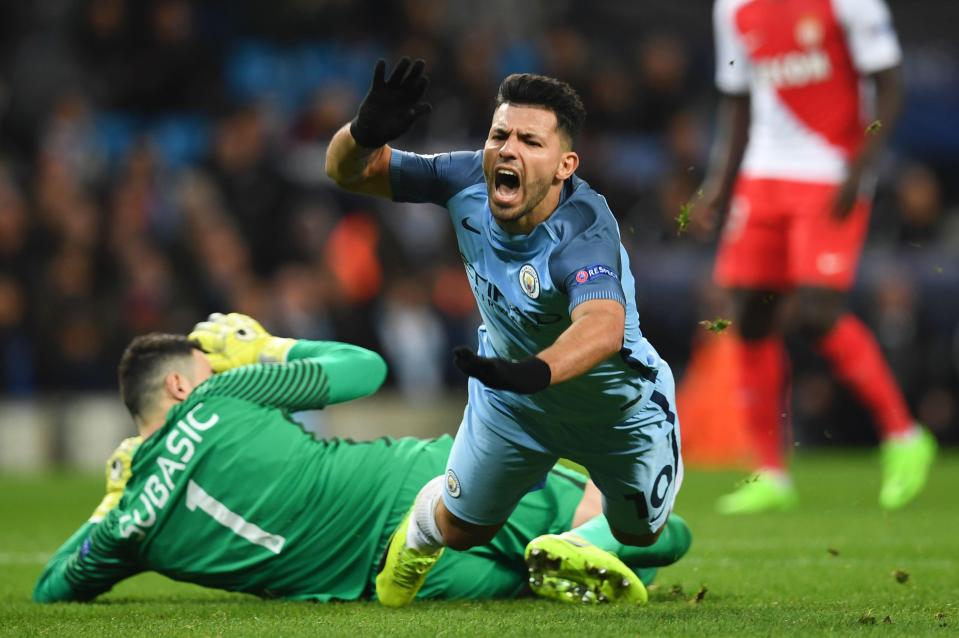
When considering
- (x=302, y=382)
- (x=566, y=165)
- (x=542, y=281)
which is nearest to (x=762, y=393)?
(x=302, y=382)

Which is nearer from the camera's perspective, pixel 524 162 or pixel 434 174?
pixel 524 162

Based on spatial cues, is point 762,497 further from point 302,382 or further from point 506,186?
point 506,186

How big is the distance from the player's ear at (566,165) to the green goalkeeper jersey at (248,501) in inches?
44.3

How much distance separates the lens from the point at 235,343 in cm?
549

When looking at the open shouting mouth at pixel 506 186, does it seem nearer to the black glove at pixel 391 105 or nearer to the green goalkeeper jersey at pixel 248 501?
the black glove at pixel 391 105

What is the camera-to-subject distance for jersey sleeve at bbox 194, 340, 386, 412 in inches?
202

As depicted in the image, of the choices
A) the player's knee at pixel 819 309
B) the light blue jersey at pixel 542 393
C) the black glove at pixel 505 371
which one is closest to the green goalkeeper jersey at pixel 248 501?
the light blue jersey at pixel 542 393

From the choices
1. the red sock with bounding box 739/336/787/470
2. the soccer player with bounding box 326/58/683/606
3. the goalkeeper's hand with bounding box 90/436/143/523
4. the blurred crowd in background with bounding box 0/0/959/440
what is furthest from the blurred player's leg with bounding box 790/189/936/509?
the blurred crowd in background with bounding box 0/0/959/440

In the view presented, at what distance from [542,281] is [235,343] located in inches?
57.2

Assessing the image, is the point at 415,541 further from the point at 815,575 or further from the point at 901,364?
the point at 901,364

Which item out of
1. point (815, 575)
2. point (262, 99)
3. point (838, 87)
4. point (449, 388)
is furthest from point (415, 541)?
point (262, 99)

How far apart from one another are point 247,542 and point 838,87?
15.7 ft

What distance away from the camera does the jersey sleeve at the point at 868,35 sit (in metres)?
8.18

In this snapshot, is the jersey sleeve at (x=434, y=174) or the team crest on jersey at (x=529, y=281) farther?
the jersey sleeve at (x=434, y=174)
